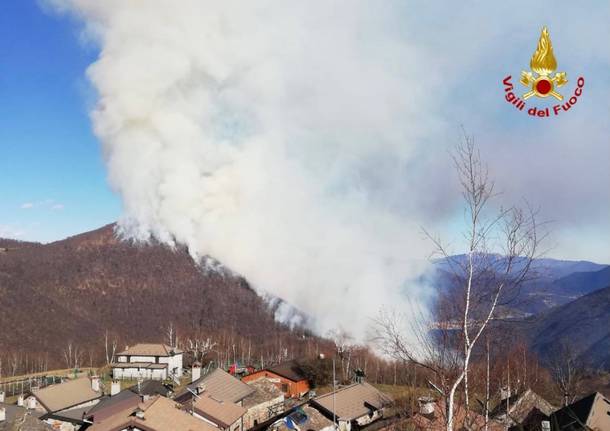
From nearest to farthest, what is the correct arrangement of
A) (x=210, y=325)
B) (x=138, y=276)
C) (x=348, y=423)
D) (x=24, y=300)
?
(x=348, y=423) < (x=24, y=300) < (x=210, y=325) < (x=138, y=276)

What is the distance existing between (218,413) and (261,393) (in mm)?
9573

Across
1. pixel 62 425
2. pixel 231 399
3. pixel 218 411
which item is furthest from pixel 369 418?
pixel 62 425

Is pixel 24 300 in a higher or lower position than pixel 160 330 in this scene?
higher

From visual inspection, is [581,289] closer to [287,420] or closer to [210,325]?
[210,325]

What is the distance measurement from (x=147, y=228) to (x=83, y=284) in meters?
20.7

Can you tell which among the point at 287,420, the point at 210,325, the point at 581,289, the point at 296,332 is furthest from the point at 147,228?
the point at 581,289

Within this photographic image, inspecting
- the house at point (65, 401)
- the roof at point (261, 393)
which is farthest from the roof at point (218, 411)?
the house at point (65, 401)

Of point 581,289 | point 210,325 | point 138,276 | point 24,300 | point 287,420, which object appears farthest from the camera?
point 581,289

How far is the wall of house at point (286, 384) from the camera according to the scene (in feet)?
130

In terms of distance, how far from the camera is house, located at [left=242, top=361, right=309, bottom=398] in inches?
1563

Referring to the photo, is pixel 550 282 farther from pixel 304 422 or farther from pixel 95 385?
pixel 95 385

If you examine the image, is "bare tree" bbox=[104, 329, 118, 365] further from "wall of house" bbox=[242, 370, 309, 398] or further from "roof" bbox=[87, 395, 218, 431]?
"roof" bbox=[87, 395, 218, 431]

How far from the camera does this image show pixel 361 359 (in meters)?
50.8

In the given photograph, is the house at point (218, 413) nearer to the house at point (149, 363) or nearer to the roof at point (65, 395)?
the roof at point (65, 395)
